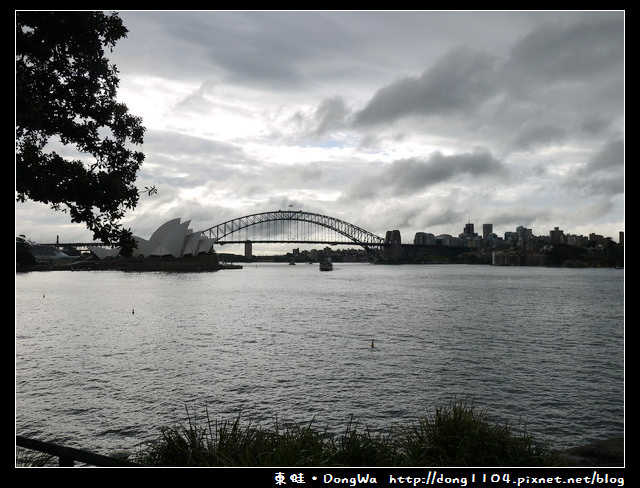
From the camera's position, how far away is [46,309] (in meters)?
49.1

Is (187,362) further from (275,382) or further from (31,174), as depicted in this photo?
(31,174)

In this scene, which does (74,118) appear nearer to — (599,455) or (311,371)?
(599,455)

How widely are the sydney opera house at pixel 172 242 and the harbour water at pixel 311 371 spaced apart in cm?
11188

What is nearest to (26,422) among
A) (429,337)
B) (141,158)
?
(141,158)

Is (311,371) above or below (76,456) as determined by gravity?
below

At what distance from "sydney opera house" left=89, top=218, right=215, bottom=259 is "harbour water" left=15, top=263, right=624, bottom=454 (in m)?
112

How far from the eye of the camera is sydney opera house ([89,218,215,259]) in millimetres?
153750

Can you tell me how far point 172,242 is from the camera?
15500 centimetres

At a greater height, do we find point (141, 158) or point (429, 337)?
point (141, 158)

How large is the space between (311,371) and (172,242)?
5500 inches

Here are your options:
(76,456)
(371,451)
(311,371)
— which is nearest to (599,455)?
(371,451)

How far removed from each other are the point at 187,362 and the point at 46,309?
103 feet
